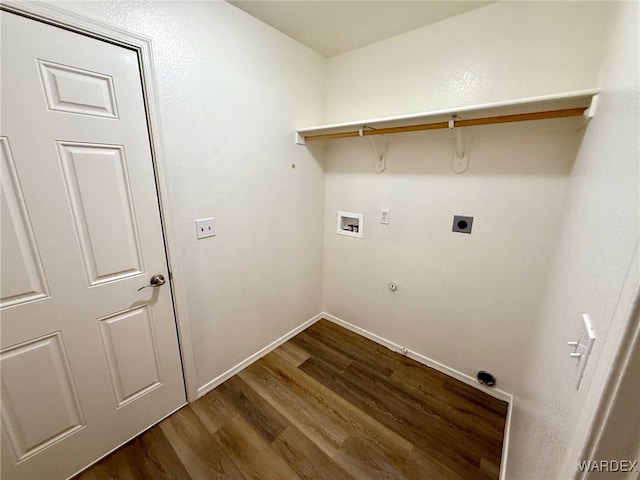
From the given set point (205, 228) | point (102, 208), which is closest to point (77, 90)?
point (102, 208)

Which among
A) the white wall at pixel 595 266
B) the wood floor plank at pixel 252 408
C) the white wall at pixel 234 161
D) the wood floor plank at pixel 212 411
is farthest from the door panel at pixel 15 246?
the white wall at pixel 595 266

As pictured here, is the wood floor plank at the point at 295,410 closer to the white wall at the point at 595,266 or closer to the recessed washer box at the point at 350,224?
the white wall at the point at 595,266

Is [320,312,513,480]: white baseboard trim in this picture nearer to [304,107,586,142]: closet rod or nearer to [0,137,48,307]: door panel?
[304,107,586,142]: closet rod

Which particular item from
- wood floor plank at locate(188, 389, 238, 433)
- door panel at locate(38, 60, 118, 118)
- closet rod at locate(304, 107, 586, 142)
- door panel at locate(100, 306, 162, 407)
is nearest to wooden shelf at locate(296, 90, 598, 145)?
closet rod at locate(304, 107, 586, 142)

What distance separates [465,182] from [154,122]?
6.16 feet

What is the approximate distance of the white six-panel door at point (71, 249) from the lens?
98 centimetres

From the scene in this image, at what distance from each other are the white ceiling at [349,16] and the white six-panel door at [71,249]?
3.08ft

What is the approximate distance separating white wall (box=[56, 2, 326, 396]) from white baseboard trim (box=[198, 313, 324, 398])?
0.16 ft

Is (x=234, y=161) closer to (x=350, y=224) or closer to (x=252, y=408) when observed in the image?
(x=350, y=224)

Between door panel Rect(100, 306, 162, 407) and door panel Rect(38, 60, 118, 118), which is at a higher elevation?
door panel Rect(38, 60, 118, 118)

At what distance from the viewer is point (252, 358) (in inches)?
82.7

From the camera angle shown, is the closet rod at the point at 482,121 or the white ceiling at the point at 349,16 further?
the white ceiling at the point at 349,16

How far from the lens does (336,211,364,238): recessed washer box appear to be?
7.38 feet

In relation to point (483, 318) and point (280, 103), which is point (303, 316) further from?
point (280, 103)
